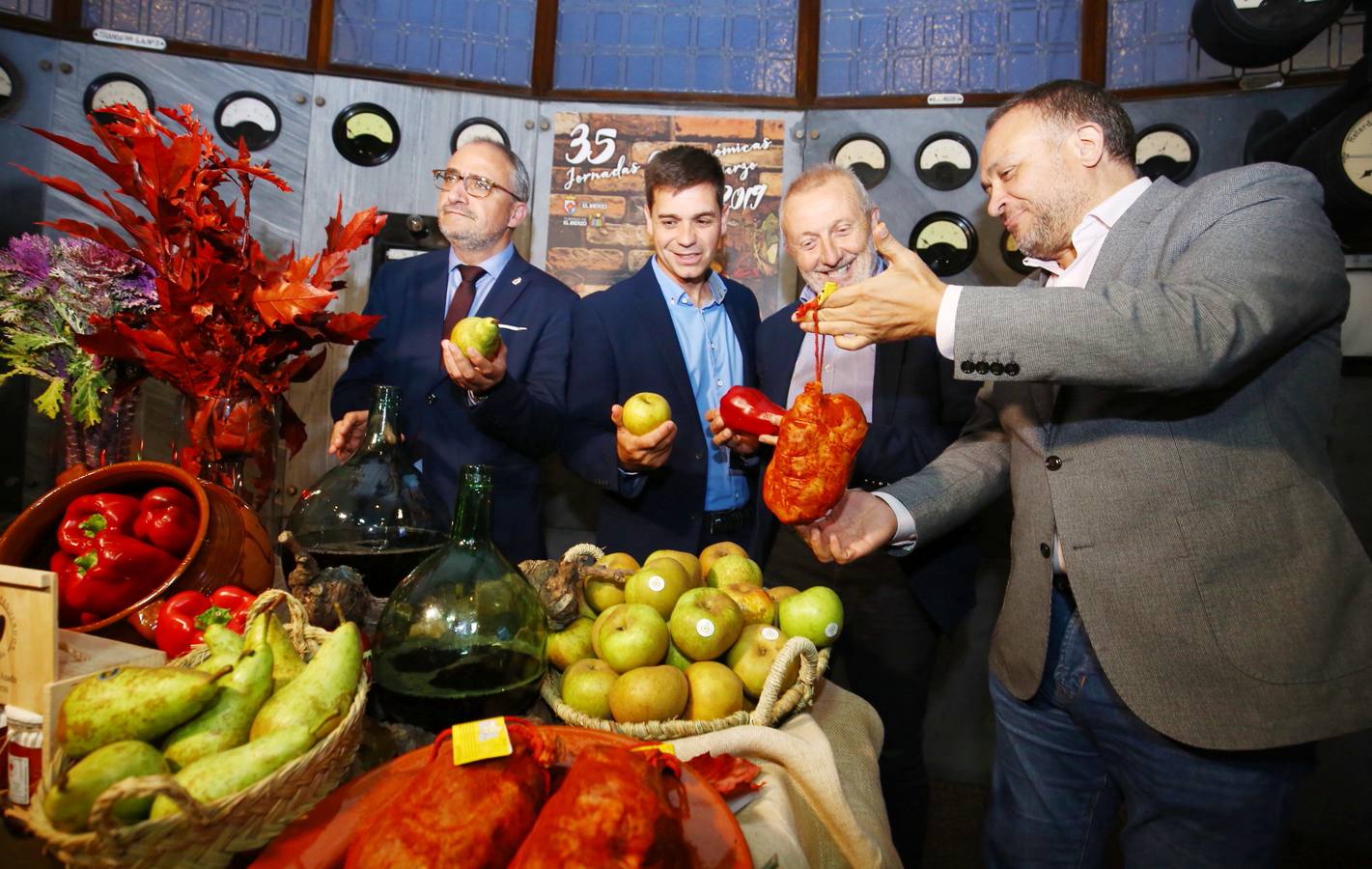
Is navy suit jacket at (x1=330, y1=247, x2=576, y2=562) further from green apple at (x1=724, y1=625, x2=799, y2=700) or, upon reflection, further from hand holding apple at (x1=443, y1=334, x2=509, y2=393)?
green apple at (x1=724, y1=625, x2=799, y2=700)

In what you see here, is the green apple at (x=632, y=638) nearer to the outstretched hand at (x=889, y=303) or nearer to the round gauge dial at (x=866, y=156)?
the outstretched hand at (x=889, y=303)

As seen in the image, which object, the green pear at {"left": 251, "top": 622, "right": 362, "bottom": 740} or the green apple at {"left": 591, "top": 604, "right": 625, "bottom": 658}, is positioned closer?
the green pear at {"left": 251, "top": 622, "right": 362, "bottom": 740}

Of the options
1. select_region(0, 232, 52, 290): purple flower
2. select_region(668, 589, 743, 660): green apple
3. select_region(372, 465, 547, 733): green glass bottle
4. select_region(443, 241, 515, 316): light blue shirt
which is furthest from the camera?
select_region(443, 241, 515, 316): light blue shirt

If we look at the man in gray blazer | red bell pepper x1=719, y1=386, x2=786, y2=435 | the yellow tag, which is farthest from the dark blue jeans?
the yellow tag

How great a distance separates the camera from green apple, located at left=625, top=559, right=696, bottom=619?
132cm

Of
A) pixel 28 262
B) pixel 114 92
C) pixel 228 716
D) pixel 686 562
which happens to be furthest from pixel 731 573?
pixel 114 92

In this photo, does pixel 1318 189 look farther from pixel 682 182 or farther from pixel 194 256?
pixel 194 256

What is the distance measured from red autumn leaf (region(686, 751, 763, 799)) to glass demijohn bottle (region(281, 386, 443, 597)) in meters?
0.65

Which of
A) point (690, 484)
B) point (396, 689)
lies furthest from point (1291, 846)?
point (396, 689)

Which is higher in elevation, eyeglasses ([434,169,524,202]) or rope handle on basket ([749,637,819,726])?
eyeglasses ([434,169,524,202])

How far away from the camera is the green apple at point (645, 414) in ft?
6.69

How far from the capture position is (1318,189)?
130cm

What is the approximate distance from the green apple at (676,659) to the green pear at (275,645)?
52 cm

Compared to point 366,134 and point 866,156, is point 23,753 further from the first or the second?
point 866,156
